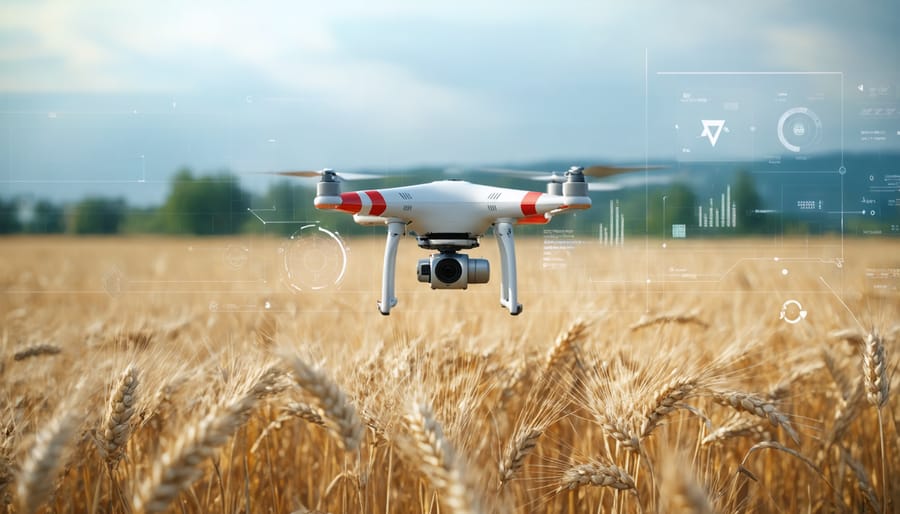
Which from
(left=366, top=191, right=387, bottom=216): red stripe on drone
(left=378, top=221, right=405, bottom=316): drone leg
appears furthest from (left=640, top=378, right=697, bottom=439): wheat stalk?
(left=366, top=191, right=387, bottom=216): red stripe on drone

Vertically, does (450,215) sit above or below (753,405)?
above

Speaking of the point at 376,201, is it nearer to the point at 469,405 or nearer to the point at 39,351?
the point at 469,405

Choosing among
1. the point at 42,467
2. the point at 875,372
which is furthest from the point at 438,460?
the point at 875,372

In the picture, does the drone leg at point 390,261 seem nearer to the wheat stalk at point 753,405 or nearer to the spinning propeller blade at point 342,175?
the spinning propeller blade at point 342,175

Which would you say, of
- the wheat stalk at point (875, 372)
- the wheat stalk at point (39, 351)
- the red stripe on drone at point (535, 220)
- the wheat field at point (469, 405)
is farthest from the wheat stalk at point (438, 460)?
the wheat stalk at point (39, 351)

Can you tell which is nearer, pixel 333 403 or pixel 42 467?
pixel 42 467

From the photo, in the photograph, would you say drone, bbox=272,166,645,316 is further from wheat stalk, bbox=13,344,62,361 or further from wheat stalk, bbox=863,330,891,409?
wheat stalk, bbox=13,344,62,361
